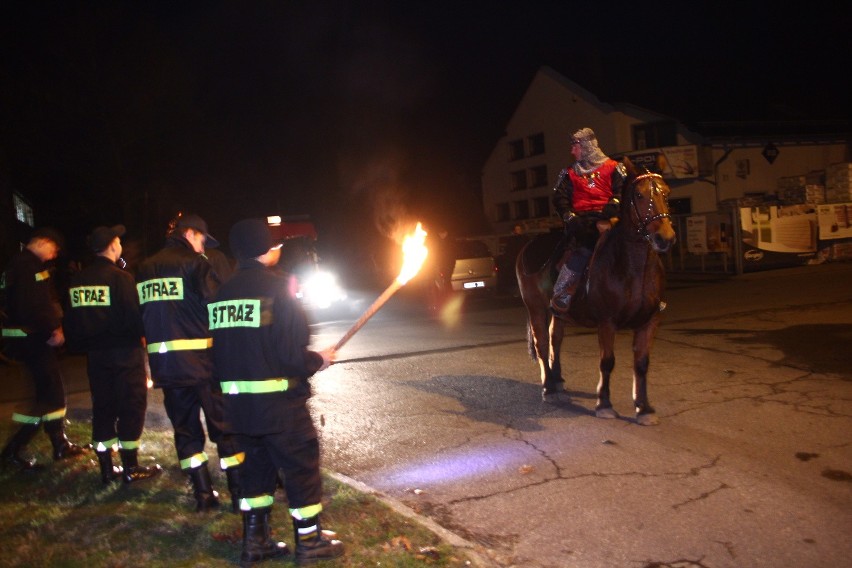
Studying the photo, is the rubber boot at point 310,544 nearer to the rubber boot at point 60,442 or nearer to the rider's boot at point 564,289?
the rubber boot at point 60,442

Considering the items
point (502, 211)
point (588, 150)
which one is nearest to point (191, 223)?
point (588, 150)

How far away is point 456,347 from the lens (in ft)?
38.9

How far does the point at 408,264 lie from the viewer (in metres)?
4.58

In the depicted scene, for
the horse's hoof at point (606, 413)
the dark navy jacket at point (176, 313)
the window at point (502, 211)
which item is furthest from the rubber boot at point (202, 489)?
the window at point (502, 211)

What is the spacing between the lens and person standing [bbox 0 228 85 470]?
6.28 m

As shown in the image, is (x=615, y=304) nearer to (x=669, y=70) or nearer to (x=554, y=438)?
(x=554, y=438)

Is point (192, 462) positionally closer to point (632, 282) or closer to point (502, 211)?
point (632, 282)

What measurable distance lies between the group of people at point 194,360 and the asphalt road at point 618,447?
1.08 metres

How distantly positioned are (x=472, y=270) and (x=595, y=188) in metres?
13.9

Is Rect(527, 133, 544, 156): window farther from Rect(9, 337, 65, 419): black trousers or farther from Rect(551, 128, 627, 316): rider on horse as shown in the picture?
Rect(9, 337, 65, 419): black trousers

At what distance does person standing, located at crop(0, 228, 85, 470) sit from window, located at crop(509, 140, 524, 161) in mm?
42952

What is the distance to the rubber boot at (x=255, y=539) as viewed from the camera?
13.8 ft

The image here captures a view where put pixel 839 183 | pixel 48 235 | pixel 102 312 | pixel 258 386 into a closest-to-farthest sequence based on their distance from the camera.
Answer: pixel 258 386, pixel 102 312, pixel 48 235, pixel 839 183

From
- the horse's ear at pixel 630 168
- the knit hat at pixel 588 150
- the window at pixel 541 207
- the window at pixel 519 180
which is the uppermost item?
the window at pixel 519 180
